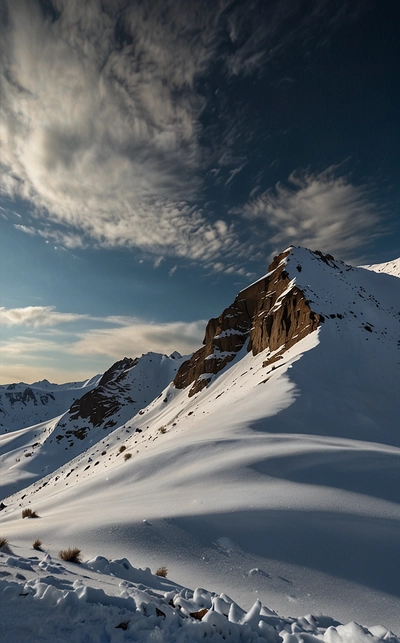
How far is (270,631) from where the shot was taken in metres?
3.22

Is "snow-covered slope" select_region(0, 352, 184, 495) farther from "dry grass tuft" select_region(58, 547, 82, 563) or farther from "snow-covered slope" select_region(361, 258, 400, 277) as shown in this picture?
"snow-covered slope" select_region(361, 258, 400, 277)

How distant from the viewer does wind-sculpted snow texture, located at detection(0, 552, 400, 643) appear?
290 centimetres

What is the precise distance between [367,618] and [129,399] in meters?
114

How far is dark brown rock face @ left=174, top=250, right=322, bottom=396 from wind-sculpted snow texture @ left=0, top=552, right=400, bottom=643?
2878cm

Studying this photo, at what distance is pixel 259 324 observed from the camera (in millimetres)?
45969

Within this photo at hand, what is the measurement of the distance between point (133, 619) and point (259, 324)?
4401 centimetres

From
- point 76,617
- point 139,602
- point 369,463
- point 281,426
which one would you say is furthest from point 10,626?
point 281,426

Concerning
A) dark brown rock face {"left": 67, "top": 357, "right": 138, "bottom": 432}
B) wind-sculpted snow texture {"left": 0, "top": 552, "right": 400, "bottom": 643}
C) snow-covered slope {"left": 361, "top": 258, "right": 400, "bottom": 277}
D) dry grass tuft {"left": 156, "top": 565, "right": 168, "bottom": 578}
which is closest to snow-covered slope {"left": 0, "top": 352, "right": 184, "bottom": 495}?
dark brown rock face {"left": 67, "top": 357, "right": 138, "bottom": 432}

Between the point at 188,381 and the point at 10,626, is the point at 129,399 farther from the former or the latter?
the point at 10,626

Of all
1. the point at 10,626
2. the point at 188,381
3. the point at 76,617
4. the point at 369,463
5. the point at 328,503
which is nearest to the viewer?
the point at 10,626

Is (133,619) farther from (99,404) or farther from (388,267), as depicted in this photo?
(99,404)

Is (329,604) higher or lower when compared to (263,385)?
lower

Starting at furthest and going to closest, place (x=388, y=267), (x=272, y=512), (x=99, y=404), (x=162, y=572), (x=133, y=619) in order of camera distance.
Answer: (x=99, y=404) < (x=388, y=267) < (x=272, y=512) < (x=162, y=572) < (x=133, y=619)

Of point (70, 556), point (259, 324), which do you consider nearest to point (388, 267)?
point (259, 324)
